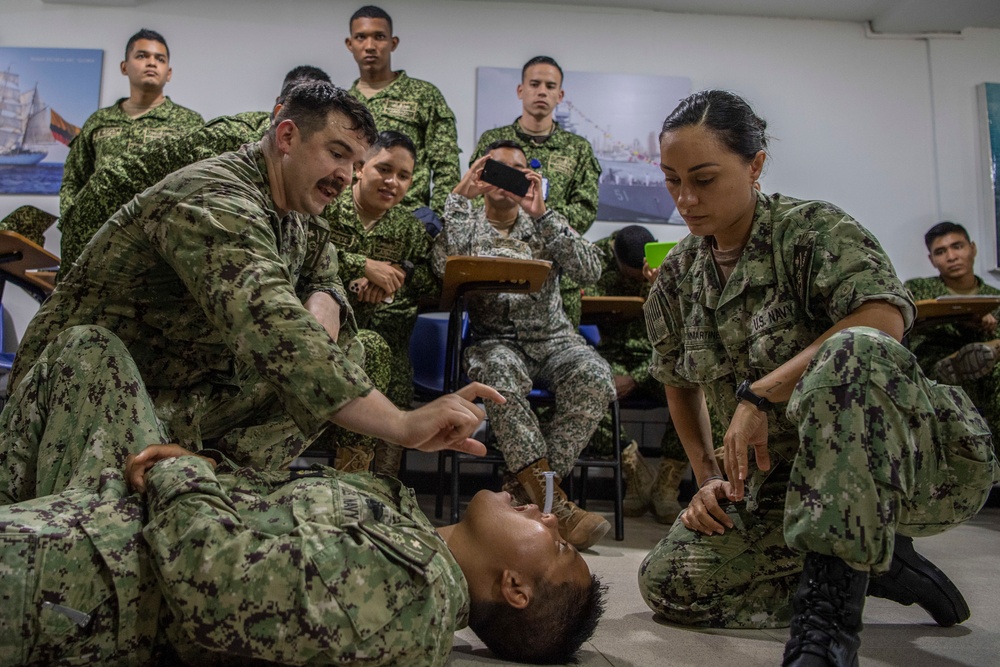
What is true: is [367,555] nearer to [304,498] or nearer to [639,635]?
[304,498]

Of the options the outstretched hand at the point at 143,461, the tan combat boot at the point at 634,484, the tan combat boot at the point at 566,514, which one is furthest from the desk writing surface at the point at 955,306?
the outstretched hand at the point at 143,461

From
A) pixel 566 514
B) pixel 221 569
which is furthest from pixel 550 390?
pixel 221 569

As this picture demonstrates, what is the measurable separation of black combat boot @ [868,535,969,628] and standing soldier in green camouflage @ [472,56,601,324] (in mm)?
2503

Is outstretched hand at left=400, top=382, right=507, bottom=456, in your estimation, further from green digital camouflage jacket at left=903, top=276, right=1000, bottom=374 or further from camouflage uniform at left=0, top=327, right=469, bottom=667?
green digital camouflage jacket at left=903, top=276, right=1000, bottom=374

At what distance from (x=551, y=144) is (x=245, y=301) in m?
3.13

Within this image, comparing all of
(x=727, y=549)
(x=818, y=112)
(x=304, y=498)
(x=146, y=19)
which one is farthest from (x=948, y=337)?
(x=146, y=19)

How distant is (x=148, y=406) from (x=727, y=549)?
51.1 inches

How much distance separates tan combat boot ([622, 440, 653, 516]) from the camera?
12.5ft

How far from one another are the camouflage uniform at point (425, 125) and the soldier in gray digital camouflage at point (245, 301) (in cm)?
189

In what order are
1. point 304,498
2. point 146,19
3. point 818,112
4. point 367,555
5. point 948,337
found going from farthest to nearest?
1. point 818,112
2. point 146,19
3. point 948,337
4. point 304,498
5. point 367,555

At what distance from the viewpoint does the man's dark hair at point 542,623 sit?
1.49 metres

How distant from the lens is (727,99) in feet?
5.92

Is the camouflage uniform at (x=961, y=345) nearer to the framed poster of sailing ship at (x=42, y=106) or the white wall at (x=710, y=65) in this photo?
the white wall at (x=710, y=65)

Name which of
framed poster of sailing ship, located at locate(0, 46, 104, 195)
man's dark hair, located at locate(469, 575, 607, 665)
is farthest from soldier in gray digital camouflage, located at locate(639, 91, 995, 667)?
framed poster of sailing ship, located at locate(0, 46, 104, 195)
